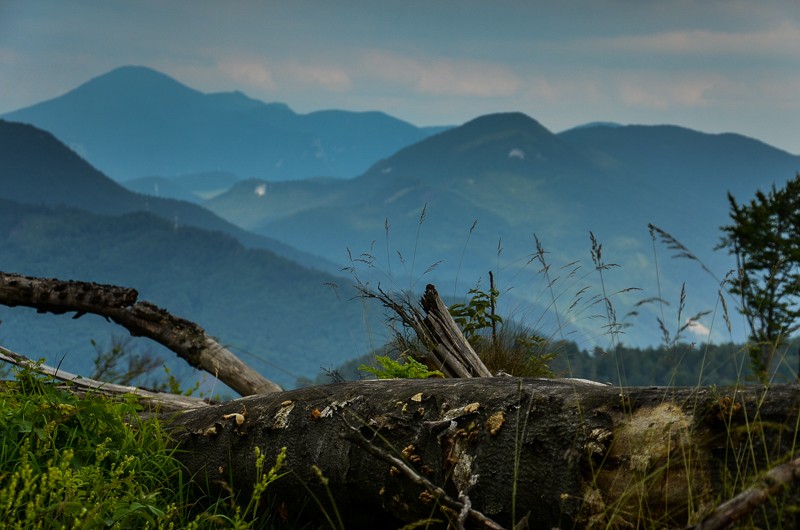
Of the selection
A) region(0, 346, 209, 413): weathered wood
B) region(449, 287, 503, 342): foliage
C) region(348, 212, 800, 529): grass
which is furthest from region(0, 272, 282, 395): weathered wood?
region(348, 212, 800, 529): grass

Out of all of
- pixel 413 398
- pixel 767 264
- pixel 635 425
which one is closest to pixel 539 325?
pixel 413 398

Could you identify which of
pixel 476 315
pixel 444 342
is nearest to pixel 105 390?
pixel 444 342

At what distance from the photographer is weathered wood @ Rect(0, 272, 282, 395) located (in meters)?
7.14

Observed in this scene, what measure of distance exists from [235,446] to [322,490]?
564mm

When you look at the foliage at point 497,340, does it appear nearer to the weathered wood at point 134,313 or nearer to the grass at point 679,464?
the weathered wood at point 134,313

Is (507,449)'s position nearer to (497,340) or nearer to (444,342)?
(444,342)

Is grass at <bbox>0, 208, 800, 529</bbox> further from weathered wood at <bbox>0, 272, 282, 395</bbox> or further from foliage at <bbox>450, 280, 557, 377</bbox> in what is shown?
weathered wood at <bbox>0, 272, 282, 395</bbox>

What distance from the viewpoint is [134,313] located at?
729 cm

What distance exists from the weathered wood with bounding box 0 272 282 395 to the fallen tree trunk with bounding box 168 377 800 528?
10.2 feet

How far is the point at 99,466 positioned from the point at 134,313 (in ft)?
12.5

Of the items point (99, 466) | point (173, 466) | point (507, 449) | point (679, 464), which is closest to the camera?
point (679, 464)

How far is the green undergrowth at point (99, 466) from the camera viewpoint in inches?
127

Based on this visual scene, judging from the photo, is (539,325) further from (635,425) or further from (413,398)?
(635,425)

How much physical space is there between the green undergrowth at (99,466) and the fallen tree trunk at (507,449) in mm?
160
